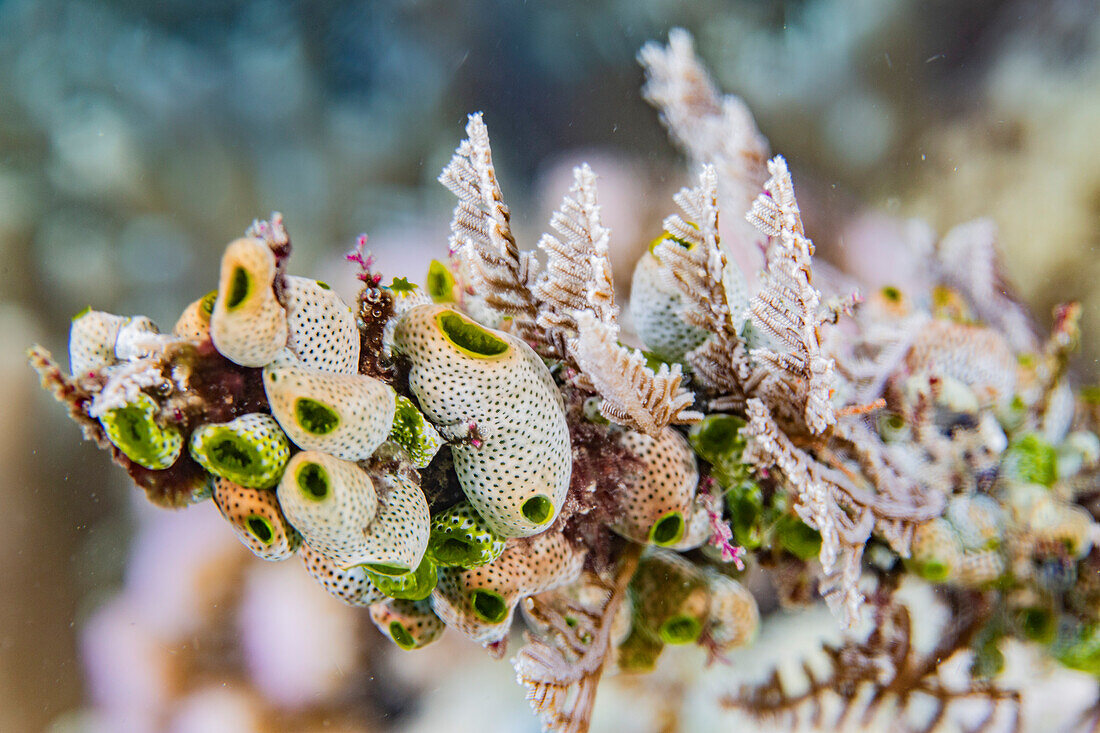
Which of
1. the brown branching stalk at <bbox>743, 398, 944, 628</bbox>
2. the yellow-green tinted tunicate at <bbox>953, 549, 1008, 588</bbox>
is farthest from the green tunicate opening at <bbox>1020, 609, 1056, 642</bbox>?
the brown branching stalk at <bbox>743, 398, 944, 628</bbox>

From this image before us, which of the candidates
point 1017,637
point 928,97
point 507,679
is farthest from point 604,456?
point 928,97

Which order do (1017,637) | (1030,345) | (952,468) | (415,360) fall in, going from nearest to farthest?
(415,360) < (952,468) < (1017,637) < (1030,345)

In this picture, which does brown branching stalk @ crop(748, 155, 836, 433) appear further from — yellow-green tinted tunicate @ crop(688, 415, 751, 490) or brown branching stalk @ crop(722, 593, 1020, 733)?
brown branching stalk @ crop(722, 593, 1020, 733)

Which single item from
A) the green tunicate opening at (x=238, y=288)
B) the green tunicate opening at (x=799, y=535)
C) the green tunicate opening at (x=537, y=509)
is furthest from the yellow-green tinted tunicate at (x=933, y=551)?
the green tunicate opening at (x=238, y=288)

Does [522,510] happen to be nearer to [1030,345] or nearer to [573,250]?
[573,250]

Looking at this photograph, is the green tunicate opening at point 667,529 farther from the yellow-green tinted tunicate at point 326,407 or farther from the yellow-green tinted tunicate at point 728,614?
the yellow-green tinted tunicate at point 326,407
